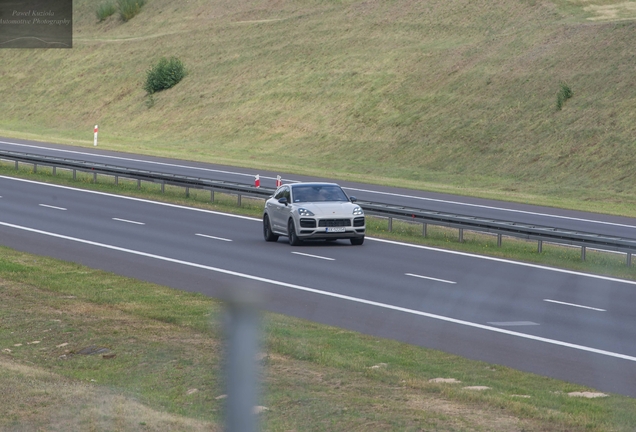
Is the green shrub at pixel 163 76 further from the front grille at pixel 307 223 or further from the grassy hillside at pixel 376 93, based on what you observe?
the front grille at pixel 307 223

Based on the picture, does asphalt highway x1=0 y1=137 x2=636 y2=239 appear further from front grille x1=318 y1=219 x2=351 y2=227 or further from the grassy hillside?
front grille x1=318 y1=219 x2=351 y2=227

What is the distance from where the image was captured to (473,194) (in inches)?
1534

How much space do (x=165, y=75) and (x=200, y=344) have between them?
65.2 m

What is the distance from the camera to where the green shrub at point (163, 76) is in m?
74.9

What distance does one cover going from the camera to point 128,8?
101562mm

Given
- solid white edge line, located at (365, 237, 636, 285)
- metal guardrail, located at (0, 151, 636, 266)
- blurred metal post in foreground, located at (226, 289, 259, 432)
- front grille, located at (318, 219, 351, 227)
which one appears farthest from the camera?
front grille, located at (318, 219, 351, 227)

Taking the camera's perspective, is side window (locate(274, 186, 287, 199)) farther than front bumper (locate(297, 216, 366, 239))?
Yes

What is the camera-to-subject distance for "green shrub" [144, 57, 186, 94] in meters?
74.9

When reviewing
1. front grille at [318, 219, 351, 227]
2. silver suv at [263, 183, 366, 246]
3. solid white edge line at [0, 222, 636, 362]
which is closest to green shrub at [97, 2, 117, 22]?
solid white edge line at [0, 222, 636, 362]

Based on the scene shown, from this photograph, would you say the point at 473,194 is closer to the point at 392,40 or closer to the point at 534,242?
the point at 534,242

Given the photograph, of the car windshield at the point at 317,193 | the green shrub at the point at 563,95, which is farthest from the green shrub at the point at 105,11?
the car windshield at the point at 317,193

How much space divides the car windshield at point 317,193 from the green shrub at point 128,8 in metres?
80.7

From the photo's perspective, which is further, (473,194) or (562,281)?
(473,194)

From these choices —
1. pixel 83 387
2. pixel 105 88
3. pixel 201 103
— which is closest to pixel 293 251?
pixel 83 387
